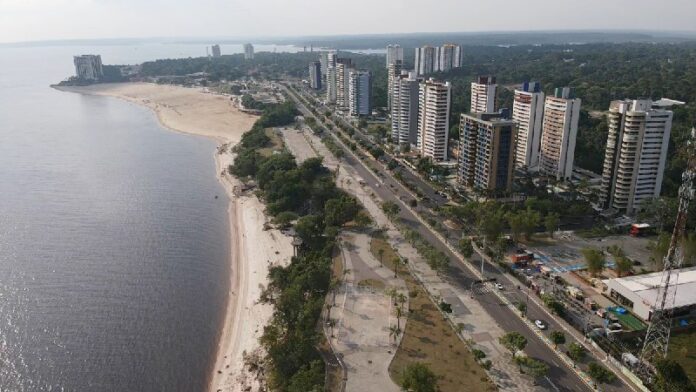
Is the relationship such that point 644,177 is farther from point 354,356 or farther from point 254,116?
point 254,116

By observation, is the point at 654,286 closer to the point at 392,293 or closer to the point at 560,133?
the point at 392,293

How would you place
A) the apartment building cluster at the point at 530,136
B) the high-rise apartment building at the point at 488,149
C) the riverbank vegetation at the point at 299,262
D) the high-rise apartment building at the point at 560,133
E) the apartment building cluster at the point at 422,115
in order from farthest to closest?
the apartment building cluster at the point at 422,115 < the high-rise apartment building at the point at 560,133 < the high-rise apartment building at the point at 488,149 < the apartment building cluster at the point at 530,136 < the riverbank vegetation at the point at 299,262

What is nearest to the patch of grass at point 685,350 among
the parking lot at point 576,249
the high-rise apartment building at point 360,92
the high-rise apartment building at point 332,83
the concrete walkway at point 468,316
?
the concrete walkway at point 468,316

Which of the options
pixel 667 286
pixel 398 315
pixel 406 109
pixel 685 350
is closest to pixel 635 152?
pixel 685 350

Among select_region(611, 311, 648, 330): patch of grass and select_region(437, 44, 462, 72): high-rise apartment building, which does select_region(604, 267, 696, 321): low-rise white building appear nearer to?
select_region(611, 311, 648, 330): patch of grass

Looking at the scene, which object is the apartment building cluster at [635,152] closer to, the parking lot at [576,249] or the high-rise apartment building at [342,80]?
the parking lot at [576,249]

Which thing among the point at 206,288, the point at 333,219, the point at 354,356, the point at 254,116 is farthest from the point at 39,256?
the point at 254,116
